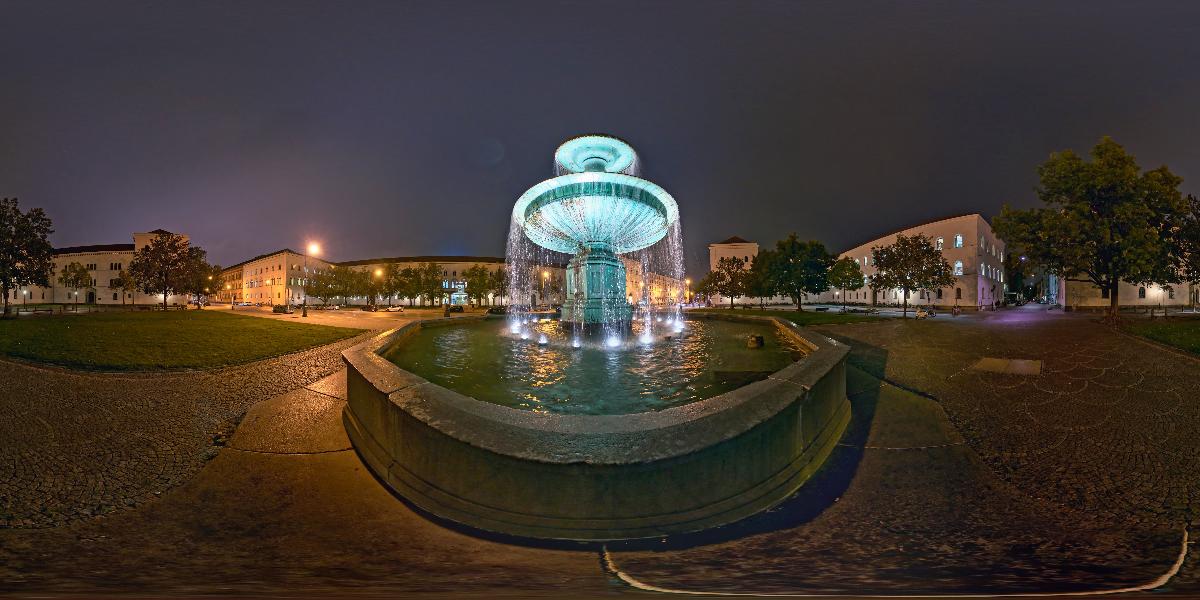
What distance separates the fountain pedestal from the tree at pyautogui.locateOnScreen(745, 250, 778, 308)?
31076mm

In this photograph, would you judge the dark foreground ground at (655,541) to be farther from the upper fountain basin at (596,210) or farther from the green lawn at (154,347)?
the upper fountain basin at (596,210)

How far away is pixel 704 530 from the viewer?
3514 mm

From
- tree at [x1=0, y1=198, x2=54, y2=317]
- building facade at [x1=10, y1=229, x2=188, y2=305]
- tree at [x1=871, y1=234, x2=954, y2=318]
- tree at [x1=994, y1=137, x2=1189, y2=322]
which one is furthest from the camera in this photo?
Answer: building facade at [x1=10, y1=229, x2=188, y2=305]

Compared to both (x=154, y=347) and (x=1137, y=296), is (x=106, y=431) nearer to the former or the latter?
(x=154, y=347)

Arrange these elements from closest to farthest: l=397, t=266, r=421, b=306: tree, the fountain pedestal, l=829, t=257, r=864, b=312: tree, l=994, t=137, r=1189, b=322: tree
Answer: the fountain pedestal → l=994, t=137, r=1189, b=322: tree → l=829, t=257, r=864, b=312: tree → l=397, t=266, r=421, b=306: tree

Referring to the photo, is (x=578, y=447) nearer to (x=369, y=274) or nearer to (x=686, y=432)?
(x=686, y=432)

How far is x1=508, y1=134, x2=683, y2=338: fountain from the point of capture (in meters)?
16.2

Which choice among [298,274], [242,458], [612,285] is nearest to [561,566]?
[242,458]

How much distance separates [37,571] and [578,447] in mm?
3888

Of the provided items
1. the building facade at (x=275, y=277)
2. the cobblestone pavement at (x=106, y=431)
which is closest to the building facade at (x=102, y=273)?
the building facade at (x=275, y=277)

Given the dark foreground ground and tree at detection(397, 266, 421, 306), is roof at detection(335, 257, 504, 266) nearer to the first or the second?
tree at detection(397, 266, 421, 306)

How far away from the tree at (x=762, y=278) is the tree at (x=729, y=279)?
141cm

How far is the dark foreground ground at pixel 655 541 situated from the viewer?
10.3 ft

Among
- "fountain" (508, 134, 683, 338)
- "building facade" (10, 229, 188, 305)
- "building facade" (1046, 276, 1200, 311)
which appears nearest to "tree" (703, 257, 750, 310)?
"building facade" (1046, 276, 1200, 311)
